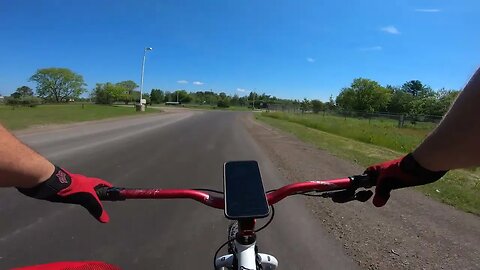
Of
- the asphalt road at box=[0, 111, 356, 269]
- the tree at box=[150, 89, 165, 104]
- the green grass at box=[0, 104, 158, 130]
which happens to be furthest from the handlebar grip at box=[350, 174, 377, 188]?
the tree at box=[150, 89, 165, 104]

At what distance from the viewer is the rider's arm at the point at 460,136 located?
46.8 inches

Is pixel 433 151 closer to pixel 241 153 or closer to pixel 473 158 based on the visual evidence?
pixel 473 158

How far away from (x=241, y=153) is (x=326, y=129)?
18917mm

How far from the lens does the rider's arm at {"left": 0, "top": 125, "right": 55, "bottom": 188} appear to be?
44.2 inches

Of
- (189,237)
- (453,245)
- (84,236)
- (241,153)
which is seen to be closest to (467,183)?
(453,245)

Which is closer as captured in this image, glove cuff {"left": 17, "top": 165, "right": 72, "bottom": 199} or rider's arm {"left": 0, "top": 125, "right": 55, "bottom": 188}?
rider's arm {"left": 0, "top": 125, "right": 55, "bottom": 188}

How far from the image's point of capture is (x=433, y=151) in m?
1.39

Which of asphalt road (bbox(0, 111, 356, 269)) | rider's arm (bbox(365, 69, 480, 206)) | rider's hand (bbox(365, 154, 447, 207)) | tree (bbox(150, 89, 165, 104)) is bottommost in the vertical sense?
tree (bbox(150, 89, 165, 104))

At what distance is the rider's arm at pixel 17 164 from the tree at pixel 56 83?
433 feet

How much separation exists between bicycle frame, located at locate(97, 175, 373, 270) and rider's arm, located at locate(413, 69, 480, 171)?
1.55ft

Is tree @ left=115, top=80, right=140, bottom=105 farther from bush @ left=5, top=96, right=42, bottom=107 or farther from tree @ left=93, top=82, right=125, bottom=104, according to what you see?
bush @ left=5, top=96, right=42, bottom=107

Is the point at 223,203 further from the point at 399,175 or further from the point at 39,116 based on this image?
the point at 39,116

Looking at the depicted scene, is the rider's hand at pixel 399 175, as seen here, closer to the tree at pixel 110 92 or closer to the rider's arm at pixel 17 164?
the rider's arm at pixel 17 164

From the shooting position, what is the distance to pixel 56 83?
122188 millimetres
